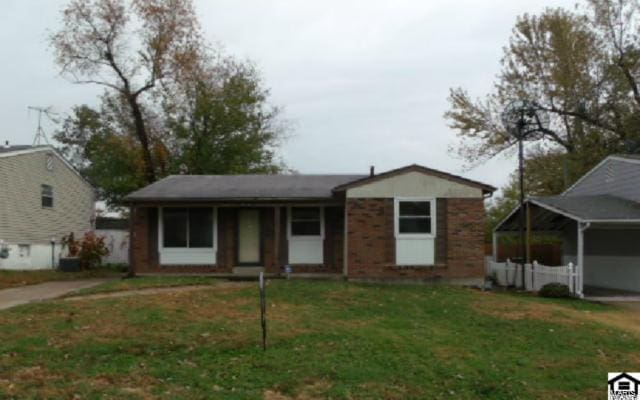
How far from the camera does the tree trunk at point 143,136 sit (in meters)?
31.6

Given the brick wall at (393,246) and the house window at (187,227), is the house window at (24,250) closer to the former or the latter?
the house window at (187,227)

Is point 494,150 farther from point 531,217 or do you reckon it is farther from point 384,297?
point 384,297

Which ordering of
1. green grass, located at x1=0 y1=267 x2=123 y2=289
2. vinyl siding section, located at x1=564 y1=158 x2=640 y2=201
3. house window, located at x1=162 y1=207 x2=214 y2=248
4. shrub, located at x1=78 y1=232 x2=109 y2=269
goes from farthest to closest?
shrub, located at x1=78 y1=232 x2=109 y2=269, vinyl siding section, located at x1=564 y1=158 x2=640 y2=201, house window, located at x1=162 y1=207 x2=214 y2=248, green grass, located at x1=0 y1=267 x2=123 y2=289

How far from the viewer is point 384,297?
15.0m

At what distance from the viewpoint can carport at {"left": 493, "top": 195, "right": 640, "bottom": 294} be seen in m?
19.0

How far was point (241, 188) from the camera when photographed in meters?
21.2

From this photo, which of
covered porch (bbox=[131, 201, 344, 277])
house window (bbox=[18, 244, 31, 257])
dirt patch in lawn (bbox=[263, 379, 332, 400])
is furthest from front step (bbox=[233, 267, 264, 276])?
dirt patch in lawn (bbox=[263, 379, 332, 400])

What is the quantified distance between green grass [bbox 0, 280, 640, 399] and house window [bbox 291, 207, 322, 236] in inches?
249

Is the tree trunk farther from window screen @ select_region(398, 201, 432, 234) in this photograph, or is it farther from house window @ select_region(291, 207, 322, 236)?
window screen @ select_region(398, 201, 432, 234)

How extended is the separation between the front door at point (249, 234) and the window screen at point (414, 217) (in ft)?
14.8

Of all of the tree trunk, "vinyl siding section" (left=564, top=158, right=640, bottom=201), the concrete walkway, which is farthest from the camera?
the tree trunk

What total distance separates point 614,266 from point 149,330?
1675 centimetres

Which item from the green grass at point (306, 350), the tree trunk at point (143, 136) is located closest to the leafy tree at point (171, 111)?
the tree trunk at point (143, 136)

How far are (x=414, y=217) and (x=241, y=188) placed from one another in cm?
559
